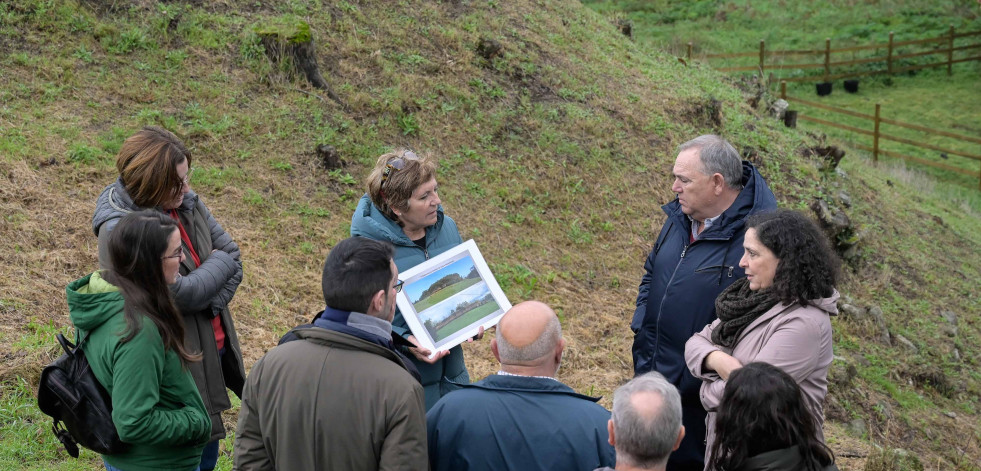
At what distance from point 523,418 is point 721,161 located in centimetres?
191

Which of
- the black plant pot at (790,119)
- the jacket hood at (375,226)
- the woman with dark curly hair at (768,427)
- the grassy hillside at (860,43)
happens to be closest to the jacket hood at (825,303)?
the woman with dark curly hair at (768,427)

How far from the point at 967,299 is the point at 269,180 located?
30.2 ft

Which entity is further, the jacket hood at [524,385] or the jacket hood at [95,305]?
the jacket hood at [95,305]

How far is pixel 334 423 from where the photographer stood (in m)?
2.67

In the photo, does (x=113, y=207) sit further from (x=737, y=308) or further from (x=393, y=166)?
(x=737, y=308)

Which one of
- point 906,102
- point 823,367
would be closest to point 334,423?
point 823,367

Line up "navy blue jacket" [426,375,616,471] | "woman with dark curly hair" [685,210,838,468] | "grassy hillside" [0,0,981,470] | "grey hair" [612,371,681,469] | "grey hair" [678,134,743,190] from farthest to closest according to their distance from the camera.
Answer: "grassy hillside" [0,0,981,470] → "grey hair" [678,134,743,190] → "woman with dark curly hair" [685,210,838,468] → "navy blue jacket" [426,375,616,471] → "grey hair" [612,371,681,469]

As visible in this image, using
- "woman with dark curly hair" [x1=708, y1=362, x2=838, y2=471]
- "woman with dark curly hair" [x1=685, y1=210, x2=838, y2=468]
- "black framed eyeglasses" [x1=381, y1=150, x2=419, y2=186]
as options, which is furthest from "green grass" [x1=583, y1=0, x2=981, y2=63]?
"woman with dark curly hair" [x1=708, y1=362, x2=838, y2=471]

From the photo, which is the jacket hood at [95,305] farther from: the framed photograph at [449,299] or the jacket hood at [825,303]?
the jacket hood at [825,303]

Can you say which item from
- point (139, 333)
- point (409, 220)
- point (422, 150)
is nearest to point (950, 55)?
point (422, 150)

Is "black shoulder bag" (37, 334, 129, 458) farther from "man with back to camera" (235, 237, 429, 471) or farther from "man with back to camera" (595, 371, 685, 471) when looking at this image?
"man with back to camera" (595, 371, 685, 471)

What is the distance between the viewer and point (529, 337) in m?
2.76

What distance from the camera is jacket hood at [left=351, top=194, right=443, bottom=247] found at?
3797 millimetres

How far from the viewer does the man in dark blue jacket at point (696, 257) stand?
389 cm
